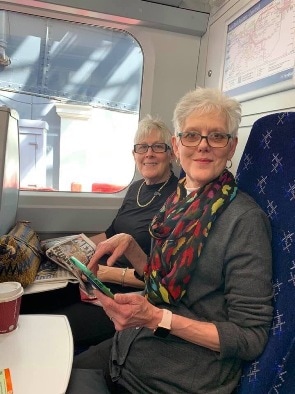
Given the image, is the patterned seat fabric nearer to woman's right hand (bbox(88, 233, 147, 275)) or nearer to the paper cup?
woman's right hand (bbox(88, 233, 147, 275))

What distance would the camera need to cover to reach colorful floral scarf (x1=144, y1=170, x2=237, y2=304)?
117cm

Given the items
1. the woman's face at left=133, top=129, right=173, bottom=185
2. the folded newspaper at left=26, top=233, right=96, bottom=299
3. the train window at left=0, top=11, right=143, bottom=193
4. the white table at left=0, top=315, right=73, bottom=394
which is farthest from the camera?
the train window at left=0, top=11, right=143, bottom=193

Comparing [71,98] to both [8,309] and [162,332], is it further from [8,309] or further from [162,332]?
[162,332]

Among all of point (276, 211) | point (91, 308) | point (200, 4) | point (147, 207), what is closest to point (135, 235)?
point (147, 207)

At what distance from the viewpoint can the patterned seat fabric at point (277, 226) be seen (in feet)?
3.32

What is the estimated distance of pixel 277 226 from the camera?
1.15 metres

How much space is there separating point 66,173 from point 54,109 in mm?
480

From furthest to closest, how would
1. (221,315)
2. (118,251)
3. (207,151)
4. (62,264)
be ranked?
1. (62,264)
2. (118,251)
3. (207,151)
4. (221,315)

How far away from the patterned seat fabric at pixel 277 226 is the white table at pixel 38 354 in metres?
0.59

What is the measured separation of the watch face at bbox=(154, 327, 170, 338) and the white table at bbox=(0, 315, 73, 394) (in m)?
0.28

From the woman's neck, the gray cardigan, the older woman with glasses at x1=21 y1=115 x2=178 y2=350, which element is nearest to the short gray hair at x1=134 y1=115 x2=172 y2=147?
the older woman with glasses at x1=21 y1=115 x2=178 y2=350

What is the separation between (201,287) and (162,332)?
0.67ft

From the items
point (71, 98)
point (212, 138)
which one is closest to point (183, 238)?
point (212, 138)

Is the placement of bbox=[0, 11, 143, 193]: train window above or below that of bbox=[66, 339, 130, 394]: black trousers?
above
